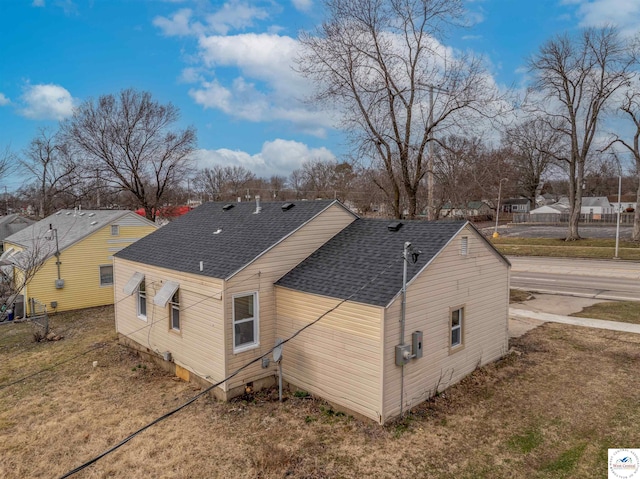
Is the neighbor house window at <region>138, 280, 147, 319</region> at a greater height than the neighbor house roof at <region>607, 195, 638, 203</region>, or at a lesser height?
lesser

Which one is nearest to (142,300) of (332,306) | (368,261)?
(332,306)

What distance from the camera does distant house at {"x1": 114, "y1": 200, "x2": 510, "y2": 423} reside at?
324 inches

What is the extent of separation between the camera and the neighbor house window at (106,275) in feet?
70.3

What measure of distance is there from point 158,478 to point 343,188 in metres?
59.5

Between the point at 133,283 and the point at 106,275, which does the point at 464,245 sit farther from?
the point at 106,275

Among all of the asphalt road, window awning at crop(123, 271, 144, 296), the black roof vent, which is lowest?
the asphalt road

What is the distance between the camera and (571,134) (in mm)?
34906

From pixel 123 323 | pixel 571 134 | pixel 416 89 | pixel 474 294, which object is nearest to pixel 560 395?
pixel 474 294

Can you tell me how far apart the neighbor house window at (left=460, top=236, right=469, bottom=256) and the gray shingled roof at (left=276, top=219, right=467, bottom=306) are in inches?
15.7

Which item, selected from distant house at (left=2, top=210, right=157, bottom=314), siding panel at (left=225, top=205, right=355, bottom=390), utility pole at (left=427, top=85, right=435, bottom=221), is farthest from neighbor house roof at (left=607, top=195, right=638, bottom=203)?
siding panel at (left=225, top=205, right=355, bottom=390)

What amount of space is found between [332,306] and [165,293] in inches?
191

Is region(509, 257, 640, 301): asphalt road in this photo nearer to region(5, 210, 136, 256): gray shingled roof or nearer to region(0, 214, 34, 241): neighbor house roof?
region(5, 210, 136, 256): gray shingled roof

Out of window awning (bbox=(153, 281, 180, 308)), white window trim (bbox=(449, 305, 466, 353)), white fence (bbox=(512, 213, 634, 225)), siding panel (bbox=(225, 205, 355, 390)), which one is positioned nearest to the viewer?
siding panel (bbox=(225, 205, 355, 390))

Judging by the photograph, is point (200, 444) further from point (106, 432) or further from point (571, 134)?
point (571, 134)
